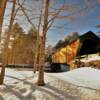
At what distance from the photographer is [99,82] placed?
13.9m

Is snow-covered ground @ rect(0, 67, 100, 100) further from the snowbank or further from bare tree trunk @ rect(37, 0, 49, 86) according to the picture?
bare tree trunk @ rect(37, 0, 49, 86)

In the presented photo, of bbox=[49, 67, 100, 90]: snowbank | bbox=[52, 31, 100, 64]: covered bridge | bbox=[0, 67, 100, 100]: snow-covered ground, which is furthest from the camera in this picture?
bbox=[52, 31, 100, 64]: covered bridge

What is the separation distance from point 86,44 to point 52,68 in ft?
26.0

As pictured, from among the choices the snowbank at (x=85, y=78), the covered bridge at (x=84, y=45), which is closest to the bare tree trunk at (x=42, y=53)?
the snowbank at (x=85, y=78)

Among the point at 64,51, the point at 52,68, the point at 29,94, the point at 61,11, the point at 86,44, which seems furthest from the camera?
the point at 64,51

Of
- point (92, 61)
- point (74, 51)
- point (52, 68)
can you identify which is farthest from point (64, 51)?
point (92, 61)

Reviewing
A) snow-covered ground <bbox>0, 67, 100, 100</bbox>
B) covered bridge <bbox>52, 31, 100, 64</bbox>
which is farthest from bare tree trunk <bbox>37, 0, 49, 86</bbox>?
covered bridge <bbox>52, 31, 100, 64</bbox>

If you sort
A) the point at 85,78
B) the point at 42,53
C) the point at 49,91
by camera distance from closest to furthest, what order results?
the point at 49,91, the point at 42,53, the point at 85,78

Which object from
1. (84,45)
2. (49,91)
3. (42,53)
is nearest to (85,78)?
(42,53)

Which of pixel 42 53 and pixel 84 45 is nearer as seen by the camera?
pixel 42 53

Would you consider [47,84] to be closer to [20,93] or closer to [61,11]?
[20,93]

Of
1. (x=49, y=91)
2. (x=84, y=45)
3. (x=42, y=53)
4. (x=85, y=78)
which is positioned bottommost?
(x=49, y=91)

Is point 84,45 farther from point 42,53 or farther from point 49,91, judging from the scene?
point 49,91

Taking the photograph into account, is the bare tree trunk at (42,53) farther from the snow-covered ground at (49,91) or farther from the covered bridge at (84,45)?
the covered bridge at (84,45)
